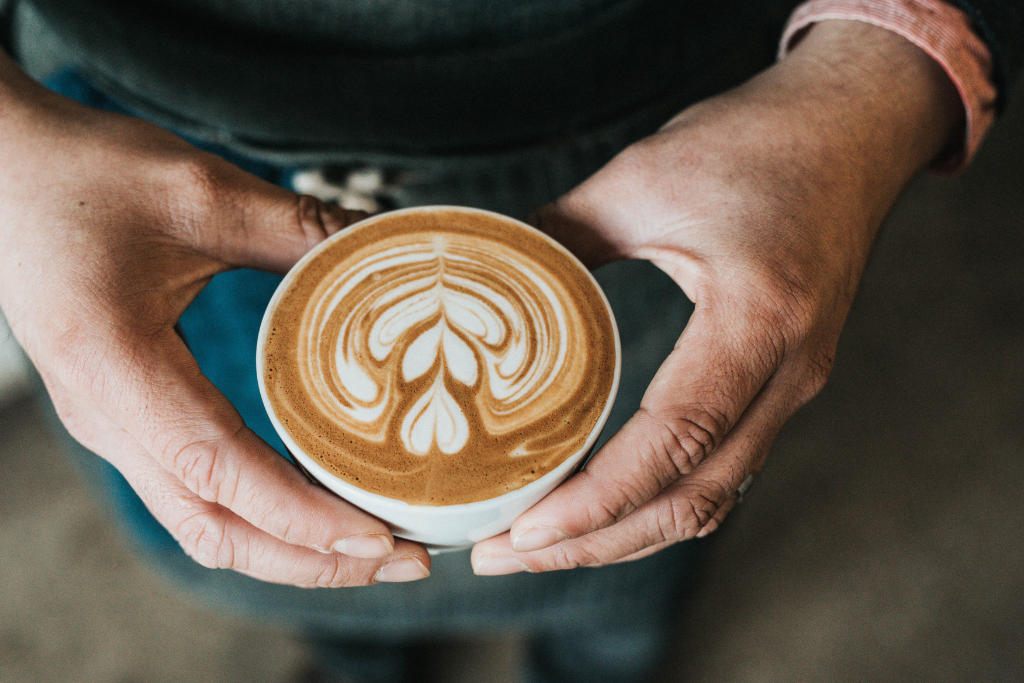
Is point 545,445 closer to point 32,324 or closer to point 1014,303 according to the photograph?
point 32,324

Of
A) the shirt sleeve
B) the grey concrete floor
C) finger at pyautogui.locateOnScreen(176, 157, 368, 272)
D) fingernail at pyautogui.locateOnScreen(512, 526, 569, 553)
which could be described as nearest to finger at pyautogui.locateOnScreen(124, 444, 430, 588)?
fingernail at pyautogui.locateOnScreen(512, 526, 569, 553)

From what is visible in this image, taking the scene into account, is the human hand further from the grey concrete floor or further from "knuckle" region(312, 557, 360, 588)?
the grey concrete floor

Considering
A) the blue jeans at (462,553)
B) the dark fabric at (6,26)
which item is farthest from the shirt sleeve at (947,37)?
the dark fabric at (6,26)

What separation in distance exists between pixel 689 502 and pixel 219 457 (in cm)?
46

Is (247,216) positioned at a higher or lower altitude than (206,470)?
higher

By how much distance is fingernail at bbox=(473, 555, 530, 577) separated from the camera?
740mm

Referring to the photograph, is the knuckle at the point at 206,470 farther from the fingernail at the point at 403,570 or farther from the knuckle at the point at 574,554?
the knuckle at the point at 574,554

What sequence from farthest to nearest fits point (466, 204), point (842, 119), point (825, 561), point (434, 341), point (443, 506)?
point (825, 561) < point (466, 204) < point (842, 119) < point (434, 341) < point (443, 506)

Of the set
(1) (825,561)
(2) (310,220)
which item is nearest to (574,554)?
(2) (310,220)

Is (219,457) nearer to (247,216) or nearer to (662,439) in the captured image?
(247,216)

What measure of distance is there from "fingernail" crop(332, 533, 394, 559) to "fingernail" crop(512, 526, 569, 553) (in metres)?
0.12

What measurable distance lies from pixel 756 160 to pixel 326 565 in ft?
2.01

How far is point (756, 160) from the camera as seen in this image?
81 centimetres

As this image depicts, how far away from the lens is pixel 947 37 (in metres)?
0.86
